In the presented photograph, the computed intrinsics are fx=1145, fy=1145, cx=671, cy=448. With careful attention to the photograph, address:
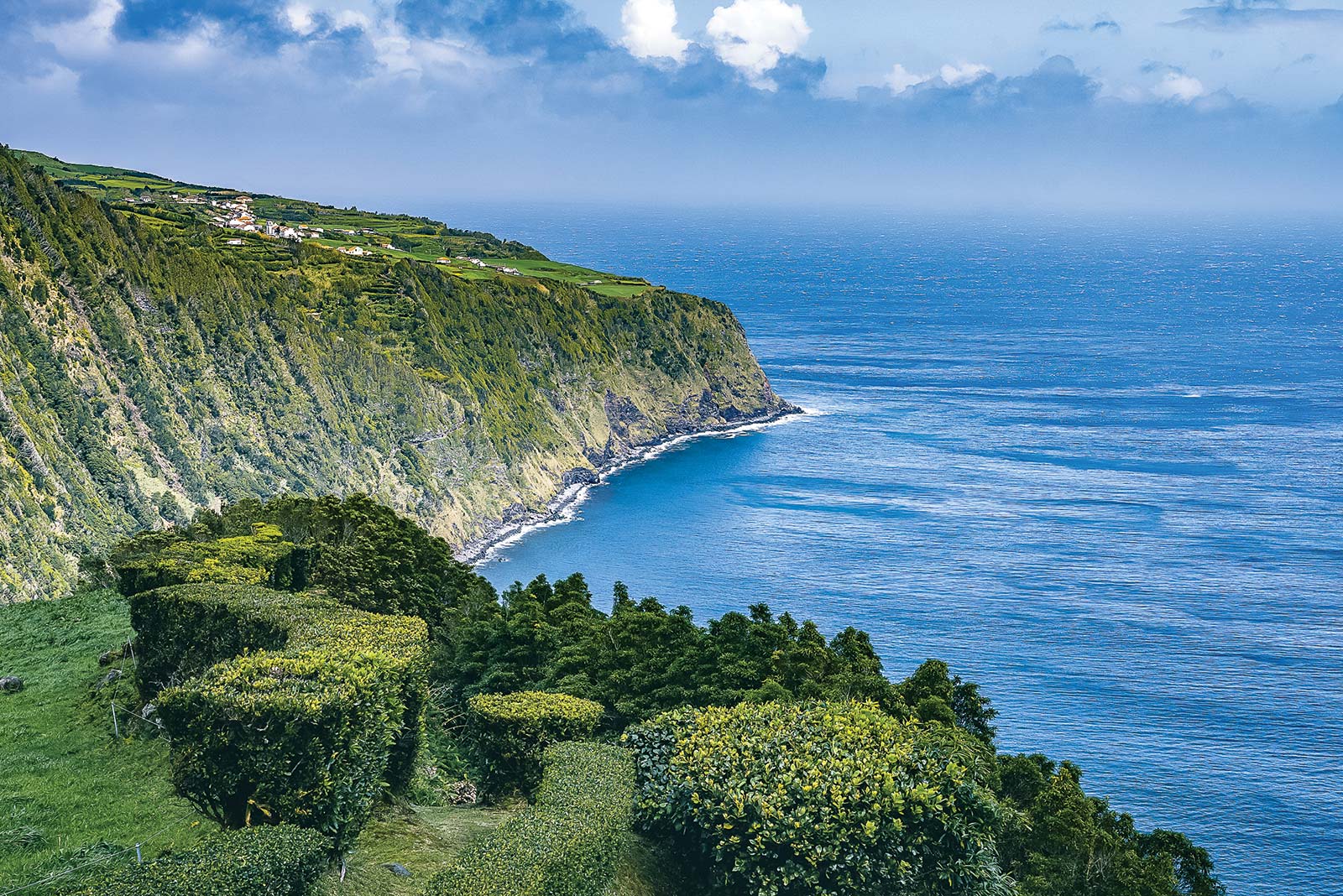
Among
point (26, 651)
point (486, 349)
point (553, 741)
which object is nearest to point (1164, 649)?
point (553, 741)

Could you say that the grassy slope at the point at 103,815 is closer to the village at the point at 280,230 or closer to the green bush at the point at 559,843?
the green bush at the point at 559,843

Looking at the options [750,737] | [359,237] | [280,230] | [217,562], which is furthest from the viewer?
[359,237]

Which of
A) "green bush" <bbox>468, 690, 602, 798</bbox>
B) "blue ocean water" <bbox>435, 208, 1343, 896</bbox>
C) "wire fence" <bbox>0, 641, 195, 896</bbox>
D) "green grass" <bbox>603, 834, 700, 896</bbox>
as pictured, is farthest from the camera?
"blue ocean water" <bbox>435, 208, 1343, 896</bbox>

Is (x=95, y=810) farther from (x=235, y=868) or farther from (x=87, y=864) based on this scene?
(x=235, y=868)

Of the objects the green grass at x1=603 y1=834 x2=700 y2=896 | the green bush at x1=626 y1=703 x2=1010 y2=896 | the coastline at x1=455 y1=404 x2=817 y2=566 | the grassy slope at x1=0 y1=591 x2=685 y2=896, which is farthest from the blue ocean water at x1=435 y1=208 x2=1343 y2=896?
the grassy slope at x1=0 y1=591 x2=685 y2=896

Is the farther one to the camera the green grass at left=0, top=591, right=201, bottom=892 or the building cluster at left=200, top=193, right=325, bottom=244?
the building cluster at left=200, top=193, right=325, bottom=244

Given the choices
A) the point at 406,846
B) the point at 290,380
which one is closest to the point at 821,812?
the point at 406,846

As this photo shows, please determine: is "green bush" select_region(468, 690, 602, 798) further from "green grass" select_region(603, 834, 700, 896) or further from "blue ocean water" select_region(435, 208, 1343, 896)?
"blue ocean water" select_region(435, 208, 1343, 896)
